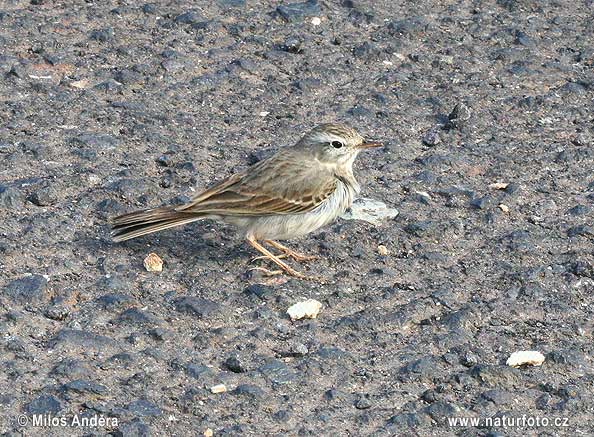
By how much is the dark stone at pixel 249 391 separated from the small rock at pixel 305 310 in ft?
2.71

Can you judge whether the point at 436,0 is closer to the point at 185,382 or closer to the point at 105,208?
the point at 105,208

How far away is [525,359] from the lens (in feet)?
22.4

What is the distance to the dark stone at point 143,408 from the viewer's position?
6.17 metres

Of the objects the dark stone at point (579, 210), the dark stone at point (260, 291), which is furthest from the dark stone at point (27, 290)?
the dark stone at point (579, 210)

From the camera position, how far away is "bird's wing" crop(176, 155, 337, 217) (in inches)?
303

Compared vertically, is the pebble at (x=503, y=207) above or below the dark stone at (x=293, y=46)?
above

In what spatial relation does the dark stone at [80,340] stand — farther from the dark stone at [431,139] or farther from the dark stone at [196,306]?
the dark stone at [431,139]

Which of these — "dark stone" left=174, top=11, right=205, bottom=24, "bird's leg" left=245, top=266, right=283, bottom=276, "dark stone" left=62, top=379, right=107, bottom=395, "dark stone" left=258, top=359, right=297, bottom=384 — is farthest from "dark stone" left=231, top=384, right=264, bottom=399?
"dark stone" left=174, top=11, right=205, bottom=24

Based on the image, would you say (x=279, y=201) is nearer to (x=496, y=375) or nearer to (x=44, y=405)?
(x=496, y=375)

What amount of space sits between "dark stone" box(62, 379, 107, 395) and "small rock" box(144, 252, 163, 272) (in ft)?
4.45

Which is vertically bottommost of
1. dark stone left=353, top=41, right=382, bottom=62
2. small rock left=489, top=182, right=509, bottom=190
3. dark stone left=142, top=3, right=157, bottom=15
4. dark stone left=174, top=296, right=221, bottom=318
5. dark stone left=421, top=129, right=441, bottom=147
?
dark stone left=142, top=3, right=157, bottom=15

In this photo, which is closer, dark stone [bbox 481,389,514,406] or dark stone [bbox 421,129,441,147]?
dark stone [bbox 481,389,514,406]

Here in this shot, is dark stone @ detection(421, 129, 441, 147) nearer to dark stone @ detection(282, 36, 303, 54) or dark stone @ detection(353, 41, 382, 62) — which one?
dark stone @ detection(353, 41, 382, 62)

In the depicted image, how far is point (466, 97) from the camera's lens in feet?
32.6
